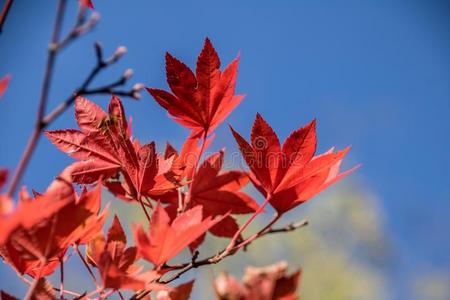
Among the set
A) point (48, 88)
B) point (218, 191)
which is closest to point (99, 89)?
point (48, 88)

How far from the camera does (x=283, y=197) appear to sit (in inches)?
31.1

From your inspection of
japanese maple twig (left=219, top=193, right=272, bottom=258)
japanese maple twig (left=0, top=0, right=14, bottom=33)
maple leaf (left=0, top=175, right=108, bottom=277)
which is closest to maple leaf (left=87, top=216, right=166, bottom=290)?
maple leaf (left=0, top=175, right=108, bottom=277)

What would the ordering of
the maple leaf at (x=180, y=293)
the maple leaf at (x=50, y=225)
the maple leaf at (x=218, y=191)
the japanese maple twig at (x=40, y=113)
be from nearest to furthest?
the japanese maple twig at (x=40, y=113)
the maple leaf at (x=50, y=225)
the maple leaf at (x=180, y=293)
the maple leaf at (x=218, y=191)

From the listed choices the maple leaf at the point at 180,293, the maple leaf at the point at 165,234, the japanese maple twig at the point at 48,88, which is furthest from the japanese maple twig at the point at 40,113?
the maple leaf at the point at 180,293

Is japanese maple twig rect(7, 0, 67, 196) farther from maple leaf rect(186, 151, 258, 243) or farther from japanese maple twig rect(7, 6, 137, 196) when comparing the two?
maple leaf rect(186, 151, 258, 243)

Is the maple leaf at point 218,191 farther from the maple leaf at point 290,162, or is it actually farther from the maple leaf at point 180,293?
the maple leaf at point 180,293

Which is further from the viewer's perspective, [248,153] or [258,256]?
[258,256]

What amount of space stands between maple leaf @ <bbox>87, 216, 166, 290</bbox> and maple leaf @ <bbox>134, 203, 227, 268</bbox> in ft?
0.09

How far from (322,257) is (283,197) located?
8.63m

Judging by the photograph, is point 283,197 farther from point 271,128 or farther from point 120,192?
point 120,192

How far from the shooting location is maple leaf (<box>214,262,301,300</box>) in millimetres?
501

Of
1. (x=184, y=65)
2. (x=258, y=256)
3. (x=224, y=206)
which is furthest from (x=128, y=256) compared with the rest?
(x=258, y=256)

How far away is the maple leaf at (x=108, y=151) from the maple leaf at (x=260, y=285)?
0.28 meters

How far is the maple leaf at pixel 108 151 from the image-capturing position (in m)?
0.75
